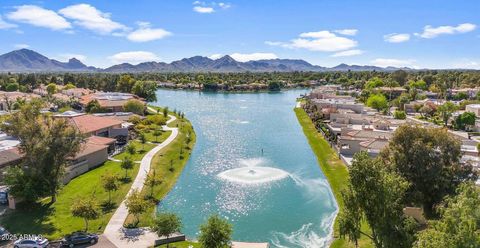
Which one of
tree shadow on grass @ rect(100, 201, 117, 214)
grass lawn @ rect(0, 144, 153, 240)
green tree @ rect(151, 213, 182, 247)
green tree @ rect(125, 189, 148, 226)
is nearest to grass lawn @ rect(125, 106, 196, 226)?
green tree @ rect(125, 189, 148, 226)

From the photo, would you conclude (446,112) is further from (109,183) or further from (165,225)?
(165,225)

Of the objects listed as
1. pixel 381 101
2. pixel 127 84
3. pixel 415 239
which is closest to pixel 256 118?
pixel 381 101

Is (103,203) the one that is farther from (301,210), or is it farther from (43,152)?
(301,210)

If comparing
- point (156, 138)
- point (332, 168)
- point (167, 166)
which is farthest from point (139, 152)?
point (332, 168)

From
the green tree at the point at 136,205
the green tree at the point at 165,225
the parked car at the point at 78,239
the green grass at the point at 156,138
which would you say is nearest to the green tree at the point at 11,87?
the green grass at the point at 156,138

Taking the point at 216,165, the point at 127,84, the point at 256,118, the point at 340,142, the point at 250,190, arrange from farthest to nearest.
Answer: the point at 127,84, the point at 256,118, the point at 340,142, the point at 216,165, the point at 250,190

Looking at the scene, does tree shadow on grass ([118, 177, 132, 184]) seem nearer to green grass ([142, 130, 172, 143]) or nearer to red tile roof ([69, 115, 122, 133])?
red tile roof ([69, 115, 122, 133])
